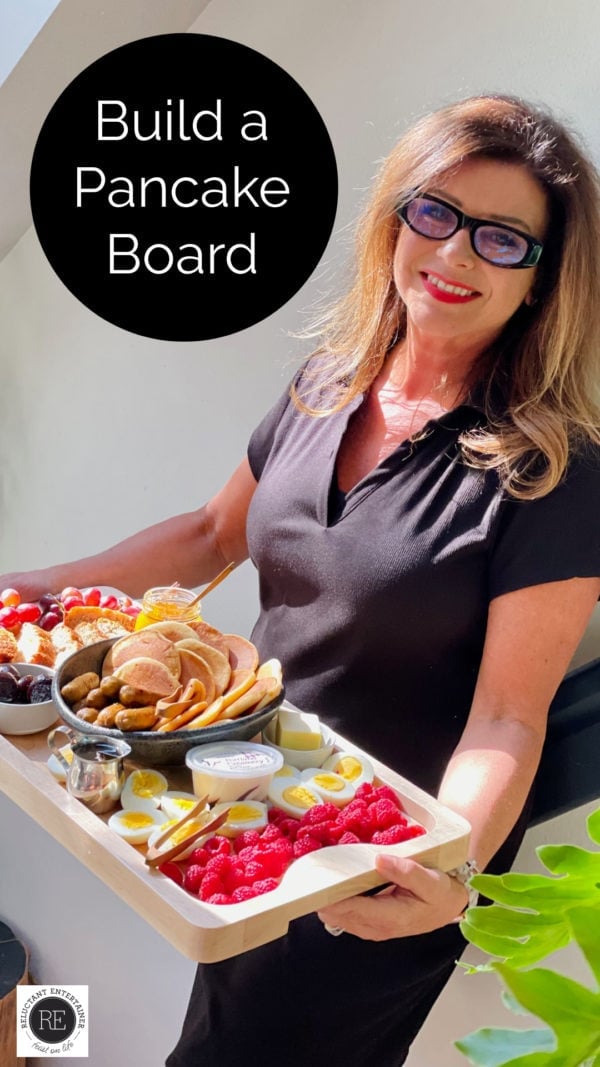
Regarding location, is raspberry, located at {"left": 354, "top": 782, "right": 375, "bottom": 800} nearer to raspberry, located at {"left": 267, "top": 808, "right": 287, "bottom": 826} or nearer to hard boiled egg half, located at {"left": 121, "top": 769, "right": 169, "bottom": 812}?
raspberry, located at {"left": 267, "top": 808, "right": 287, "bottom": 826}

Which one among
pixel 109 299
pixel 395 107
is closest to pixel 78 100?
pixel 109 299

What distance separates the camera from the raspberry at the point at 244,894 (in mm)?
1014

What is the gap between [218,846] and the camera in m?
1.08

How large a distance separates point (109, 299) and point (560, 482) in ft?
4.81

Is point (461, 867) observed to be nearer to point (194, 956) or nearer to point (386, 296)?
point (194, 956)

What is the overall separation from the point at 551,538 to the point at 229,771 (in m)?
0.47

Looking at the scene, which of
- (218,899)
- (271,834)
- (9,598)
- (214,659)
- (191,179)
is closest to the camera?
(218,899)

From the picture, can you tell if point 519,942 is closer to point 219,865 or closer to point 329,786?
point 219,865

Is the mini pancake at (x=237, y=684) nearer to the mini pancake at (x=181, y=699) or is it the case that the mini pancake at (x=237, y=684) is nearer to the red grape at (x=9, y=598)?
the mini pancake at (x=181, y=699)

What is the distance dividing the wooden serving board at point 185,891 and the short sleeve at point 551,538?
0.28m

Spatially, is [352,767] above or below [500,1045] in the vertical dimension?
below

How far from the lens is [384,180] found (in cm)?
157

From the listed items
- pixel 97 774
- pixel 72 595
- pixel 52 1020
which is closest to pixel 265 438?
pixel 72 595

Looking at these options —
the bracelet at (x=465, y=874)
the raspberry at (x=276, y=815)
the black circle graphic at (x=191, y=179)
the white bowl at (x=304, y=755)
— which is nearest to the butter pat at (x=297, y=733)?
the white bowl at (x=304, y=755)
